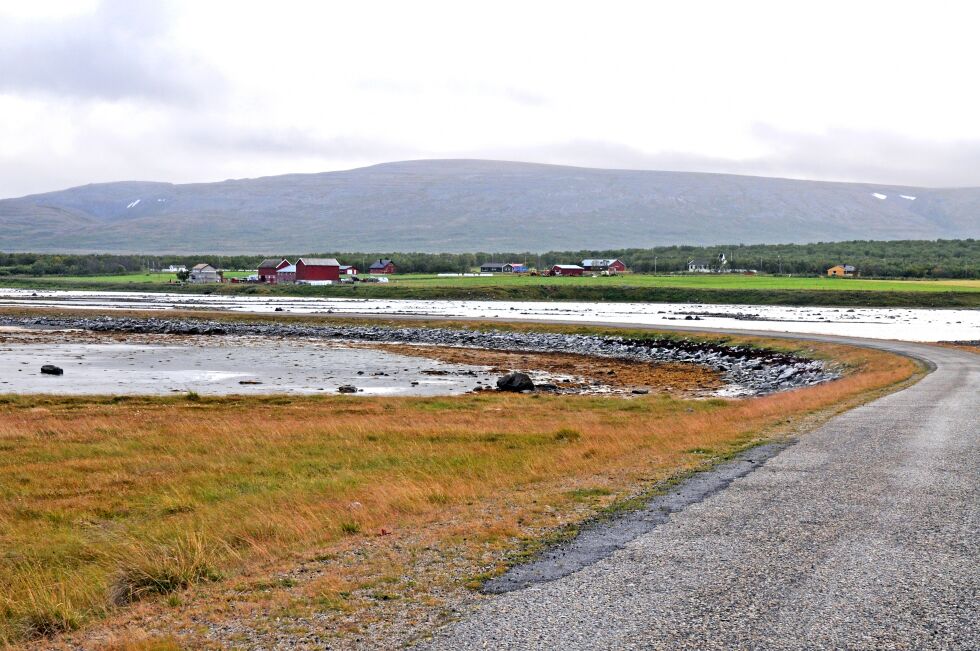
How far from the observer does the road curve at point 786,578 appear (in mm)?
8016

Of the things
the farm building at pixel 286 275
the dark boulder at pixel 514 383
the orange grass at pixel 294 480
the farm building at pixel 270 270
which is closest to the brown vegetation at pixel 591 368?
the dark boulder at pixel 514 383

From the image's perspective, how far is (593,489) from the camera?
14812 mm

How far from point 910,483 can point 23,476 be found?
671 inches

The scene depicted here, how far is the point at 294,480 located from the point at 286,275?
6684 inches

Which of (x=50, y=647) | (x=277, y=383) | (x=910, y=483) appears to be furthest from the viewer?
(x=277, y=383)

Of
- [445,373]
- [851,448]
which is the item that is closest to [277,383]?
[445,373]

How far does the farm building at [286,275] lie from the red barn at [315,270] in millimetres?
3362

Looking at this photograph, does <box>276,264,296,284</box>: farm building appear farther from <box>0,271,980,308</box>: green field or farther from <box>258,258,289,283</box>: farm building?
<box>0,271,980,308</box>: green field

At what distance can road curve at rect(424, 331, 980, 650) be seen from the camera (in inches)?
316

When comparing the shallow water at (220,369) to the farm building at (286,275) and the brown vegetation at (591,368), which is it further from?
the farm building at (286,275)

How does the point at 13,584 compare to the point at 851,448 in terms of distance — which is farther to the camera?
the point at 851,448

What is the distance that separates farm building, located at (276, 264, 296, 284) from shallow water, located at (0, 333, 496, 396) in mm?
112337

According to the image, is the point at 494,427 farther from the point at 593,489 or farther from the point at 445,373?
the point at 445,373

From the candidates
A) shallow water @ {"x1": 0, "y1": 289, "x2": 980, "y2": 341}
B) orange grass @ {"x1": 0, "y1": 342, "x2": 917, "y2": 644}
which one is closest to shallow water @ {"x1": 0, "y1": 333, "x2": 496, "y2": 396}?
orange grass @ {"x1": 0, "y1": 342, "x2": 917, "y2": 644}
